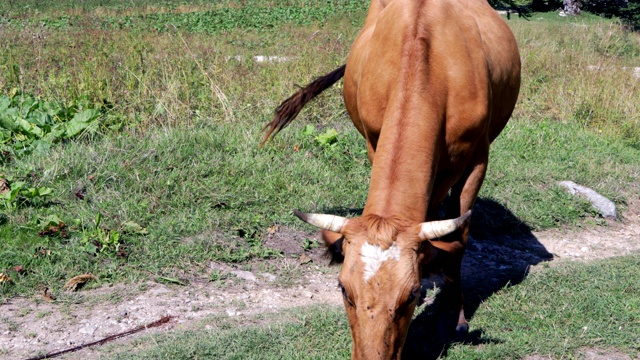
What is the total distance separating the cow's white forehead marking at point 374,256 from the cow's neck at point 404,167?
309mm

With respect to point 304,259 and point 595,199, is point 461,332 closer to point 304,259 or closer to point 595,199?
point 304,259

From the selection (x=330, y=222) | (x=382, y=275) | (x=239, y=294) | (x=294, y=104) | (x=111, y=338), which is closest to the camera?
(x=382, y=275)

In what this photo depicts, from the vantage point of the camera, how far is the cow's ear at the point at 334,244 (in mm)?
3887

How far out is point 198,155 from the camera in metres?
7.29

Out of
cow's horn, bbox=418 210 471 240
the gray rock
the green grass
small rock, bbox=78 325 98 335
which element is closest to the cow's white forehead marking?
cow's horn, bbox=418 210 471 240

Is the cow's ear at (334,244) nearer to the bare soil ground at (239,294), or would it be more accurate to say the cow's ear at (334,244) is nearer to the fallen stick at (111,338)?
the bare soil ground at (239,294)

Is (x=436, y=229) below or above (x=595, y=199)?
above

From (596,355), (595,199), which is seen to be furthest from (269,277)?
(595,199)

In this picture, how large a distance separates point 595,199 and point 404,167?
14.8 ft

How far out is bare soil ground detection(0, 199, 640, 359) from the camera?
15.8 feet

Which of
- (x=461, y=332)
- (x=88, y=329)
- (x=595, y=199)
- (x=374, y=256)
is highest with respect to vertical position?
(x=374, y=256)

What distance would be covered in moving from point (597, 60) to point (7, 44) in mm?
9897

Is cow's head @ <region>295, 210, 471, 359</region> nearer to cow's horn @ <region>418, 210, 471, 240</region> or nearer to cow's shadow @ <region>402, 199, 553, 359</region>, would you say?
cow's horn @ <region>418, 210, 471, 240</region>

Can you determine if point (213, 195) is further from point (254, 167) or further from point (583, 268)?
point (583, 268)
